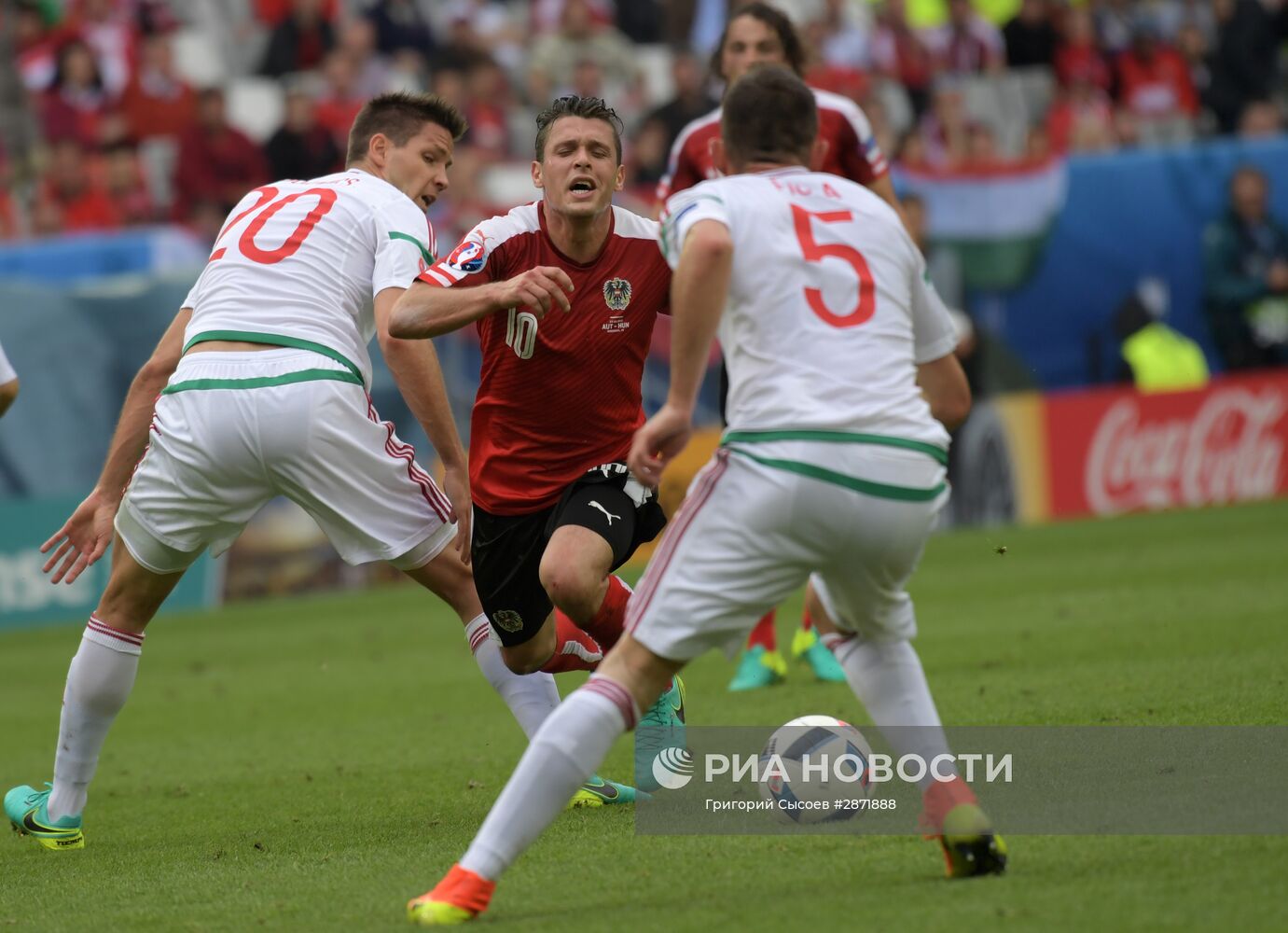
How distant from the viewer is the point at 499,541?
256 inches


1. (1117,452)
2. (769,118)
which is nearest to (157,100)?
(1117,452)

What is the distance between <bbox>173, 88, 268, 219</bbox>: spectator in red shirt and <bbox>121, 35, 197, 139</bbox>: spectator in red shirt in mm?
967

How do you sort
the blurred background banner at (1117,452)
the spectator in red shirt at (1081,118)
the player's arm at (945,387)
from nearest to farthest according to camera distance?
the player's arm at (945,387) < the blurred background banner at (1117,452) < the spectator in red shirt at (1081,118)

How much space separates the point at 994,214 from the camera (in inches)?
666

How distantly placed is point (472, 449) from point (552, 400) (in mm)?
364

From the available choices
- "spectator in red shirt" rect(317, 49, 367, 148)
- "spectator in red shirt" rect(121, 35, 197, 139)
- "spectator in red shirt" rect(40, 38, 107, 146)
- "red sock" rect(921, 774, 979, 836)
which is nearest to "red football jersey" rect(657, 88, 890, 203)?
"red sock" rect(921, 774, 979, 836)

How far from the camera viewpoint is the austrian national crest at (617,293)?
249 inches

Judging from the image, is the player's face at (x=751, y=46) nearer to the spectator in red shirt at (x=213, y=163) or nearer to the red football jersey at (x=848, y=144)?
the red football jersey at (x=848, y=144)

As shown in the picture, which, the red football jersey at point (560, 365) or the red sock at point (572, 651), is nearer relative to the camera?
the red football jersey at point (560, 365)

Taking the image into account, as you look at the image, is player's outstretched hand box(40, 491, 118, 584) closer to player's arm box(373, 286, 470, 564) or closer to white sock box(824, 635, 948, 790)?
player's arm box(373, 286, 470, 564)

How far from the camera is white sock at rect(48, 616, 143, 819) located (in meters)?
6.23

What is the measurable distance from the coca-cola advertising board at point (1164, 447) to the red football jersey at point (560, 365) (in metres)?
10.7

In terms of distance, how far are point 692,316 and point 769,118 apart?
24.0 inches

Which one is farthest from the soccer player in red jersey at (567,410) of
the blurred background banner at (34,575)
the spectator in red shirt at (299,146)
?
the spectator in red shirt at (299,146)
